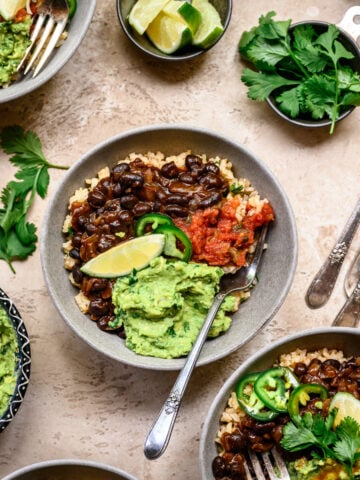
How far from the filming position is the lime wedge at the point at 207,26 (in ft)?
12.3

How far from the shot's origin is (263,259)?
3.68 metres

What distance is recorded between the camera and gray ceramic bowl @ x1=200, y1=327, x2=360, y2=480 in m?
3.42

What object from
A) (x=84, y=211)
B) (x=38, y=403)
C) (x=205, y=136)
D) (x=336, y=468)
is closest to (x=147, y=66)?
(x=205, y=136)

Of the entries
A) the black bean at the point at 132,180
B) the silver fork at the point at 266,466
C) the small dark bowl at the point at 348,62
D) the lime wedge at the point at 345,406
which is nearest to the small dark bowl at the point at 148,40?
the small dark bowl at the point at 348,62

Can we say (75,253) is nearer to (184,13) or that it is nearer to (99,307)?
(99,307)

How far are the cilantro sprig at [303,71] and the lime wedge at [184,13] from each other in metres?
0.27

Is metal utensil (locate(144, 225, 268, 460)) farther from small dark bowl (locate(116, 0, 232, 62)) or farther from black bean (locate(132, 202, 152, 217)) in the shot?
small dark bowl (locate(116, 0, 232, 62))

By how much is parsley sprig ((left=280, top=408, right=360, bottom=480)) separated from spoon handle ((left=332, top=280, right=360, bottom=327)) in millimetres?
532

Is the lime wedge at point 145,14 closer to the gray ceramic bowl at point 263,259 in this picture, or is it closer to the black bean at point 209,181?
the gray ceramic bowl at point 263,259

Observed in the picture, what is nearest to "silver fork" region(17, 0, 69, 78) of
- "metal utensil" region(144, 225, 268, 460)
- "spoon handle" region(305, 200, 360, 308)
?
"metal utensil" region(144, 225, 268, 460)

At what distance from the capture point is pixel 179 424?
380 cm

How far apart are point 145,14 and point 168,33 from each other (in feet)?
0.44

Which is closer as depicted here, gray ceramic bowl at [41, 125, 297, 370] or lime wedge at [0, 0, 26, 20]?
gray ceramic bowl at [41, 125, 297, 370]

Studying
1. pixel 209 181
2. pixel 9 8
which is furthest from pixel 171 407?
pixel 9 8
